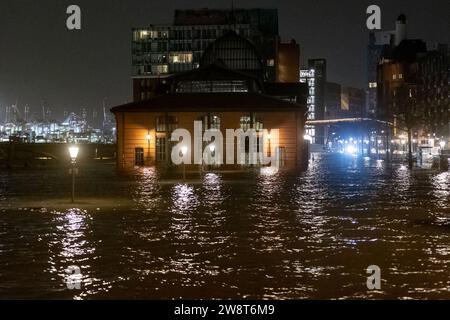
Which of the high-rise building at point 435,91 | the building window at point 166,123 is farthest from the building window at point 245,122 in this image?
the high-rise building at point 435,91

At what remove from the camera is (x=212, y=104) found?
66750mm

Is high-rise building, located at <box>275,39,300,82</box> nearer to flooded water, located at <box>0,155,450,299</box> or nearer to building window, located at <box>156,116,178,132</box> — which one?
building window, located at <box>156,116,178,132</box>

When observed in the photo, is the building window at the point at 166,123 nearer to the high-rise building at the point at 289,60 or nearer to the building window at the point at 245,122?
the building window at the point at 245,122

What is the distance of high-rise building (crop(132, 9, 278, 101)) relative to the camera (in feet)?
539

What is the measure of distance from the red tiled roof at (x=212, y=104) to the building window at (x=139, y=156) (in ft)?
13.1

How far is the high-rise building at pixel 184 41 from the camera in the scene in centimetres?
16425

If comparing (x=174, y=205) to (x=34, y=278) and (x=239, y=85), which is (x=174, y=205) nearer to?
(x=34, y=278)

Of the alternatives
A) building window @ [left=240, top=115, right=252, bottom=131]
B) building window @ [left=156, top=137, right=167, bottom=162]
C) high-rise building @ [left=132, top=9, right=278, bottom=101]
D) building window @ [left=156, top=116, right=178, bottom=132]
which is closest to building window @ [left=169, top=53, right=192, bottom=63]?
high-rise building @ [left=132, top=9, right=278, bottom=101]

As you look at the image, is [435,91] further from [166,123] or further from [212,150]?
[166,123]

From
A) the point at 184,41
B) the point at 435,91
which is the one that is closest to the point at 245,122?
the point at 435,91

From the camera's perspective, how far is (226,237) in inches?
703
